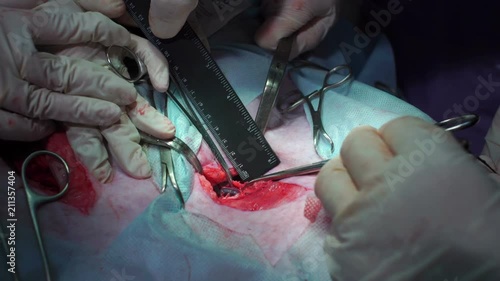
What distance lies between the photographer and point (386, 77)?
A: 176 cm

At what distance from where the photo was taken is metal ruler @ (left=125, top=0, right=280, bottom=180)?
1.33 meters

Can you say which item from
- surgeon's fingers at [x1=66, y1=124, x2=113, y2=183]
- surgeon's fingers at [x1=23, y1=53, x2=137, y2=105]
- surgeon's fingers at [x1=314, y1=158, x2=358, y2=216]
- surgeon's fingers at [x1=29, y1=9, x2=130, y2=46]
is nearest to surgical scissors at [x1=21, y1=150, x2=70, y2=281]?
surgeon's fingers at [x1=66, y1=124, x2=113, y2=183]

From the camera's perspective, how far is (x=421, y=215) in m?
0.89

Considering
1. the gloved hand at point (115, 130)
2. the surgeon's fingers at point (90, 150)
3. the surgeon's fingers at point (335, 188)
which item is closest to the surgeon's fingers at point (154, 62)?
the gloved hand at point (115, 130)

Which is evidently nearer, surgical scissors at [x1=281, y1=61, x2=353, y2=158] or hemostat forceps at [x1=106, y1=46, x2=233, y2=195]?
hemostat forceps at [x1=106, y1=46, x2=233, y2=195]

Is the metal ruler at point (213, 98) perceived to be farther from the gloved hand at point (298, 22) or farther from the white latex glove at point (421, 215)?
the white latex glove at point (421, 215)

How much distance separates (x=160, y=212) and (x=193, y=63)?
0.46 m

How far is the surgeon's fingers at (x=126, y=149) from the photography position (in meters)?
1.19

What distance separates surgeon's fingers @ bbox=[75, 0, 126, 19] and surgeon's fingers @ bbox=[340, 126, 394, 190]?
2.41 ft

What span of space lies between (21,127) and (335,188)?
719 mm

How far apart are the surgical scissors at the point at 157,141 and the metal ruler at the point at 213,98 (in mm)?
87

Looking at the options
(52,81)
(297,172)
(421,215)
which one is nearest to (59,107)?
(52,81)

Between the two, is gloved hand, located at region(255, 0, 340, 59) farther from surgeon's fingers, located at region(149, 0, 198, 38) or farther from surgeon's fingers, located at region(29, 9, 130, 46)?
surgeon's fingers, located at region(29, 9, 130, 46)

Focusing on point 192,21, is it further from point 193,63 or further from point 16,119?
point 16,119
